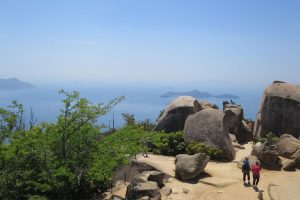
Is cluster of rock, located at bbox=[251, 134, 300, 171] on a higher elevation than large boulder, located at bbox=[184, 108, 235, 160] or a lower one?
lower

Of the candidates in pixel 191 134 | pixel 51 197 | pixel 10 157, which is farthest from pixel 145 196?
pixel 191 134

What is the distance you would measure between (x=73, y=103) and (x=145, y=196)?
6.01m

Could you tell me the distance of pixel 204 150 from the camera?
90.0 ft

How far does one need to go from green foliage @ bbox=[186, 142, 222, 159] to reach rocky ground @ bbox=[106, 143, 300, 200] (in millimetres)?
1072

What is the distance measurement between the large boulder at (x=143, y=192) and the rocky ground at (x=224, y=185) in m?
0.73

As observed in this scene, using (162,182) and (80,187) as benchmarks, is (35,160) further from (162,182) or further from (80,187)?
(162,182)

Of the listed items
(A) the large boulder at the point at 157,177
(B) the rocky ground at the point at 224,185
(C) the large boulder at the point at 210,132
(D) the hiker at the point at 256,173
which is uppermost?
(C) the large boulder at the point at 210,132

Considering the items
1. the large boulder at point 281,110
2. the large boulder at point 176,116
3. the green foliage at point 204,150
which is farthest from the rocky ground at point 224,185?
the large boulder at point 176,116

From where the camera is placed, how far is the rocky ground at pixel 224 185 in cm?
2041

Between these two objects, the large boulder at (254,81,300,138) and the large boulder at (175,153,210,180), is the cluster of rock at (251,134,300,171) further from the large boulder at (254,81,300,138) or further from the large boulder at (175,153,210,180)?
the large boulder at (254,81,300,138)

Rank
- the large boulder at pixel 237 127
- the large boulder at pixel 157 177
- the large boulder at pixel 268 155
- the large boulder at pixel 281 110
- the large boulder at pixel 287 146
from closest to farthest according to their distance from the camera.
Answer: the large boulder at pixel 157 177
the large boulder at pixel 268 155
the large boulder at pixel 287 146
the large boulder at pixel 281 110
the large boulder at pixel 237 127

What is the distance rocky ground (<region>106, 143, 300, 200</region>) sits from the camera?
67.0 ft

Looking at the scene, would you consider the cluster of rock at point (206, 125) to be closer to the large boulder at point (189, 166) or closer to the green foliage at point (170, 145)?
the green foliage at point (170, 145)

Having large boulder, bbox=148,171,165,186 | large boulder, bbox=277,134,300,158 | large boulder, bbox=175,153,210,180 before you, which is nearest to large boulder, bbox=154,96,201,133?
large boulder, bbox=277,134,300,158
